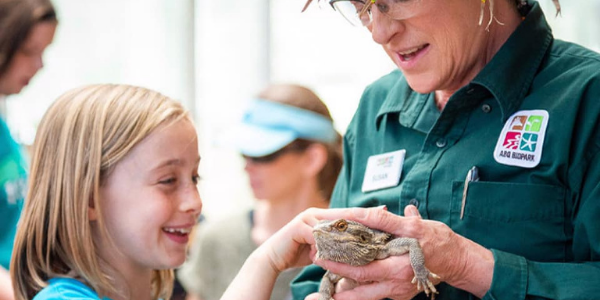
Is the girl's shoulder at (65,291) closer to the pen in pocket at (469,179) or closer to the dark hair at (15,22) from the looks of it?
the pen in pocket at (469,179)

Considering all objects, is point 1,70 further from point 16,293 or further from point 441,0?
point 441,0

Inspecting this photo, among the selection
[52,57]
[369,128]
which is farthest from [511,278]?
[52,57]

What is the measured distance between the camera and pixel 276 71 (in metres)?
5.06

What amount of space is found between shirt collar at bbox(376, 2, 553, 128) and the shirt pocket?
0.21m

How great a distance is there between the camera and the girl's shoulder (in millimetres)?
1840

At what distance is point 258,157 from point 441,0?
1724 millimetres

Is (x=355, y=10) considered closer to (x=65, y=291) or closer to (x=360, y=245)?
(x=360, y=245)

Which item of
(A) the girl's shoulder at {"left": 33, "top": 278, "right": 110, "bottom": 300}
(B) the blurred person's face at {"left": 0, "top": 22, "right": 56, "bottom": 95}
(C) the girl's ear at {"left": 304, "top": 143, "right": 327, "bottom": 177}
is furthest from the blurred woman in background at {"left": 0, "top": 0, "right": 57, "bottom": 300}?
(C) the girl's ear at {"left": 304, "top": 143, "right": 327, "bottom": 177}

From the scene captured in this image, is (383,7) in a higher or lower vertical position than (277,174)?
higher

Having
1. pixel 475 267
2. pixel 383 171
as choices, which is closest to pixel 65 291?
pixel 383 171

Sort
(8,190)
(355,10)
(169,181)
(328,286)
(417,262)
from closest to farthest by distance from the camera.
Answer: (417,262) < (328,286) < (355,10) < (169,181) < (8,190)

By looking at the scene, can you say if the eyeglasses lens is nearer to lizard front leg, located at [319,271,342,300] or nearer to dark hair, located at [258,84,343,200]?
lizard front leg, located at [319,271,342,300]

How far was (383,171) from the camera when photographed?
1970mm

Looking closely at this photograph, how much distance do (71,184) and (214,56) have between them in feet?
9.84
